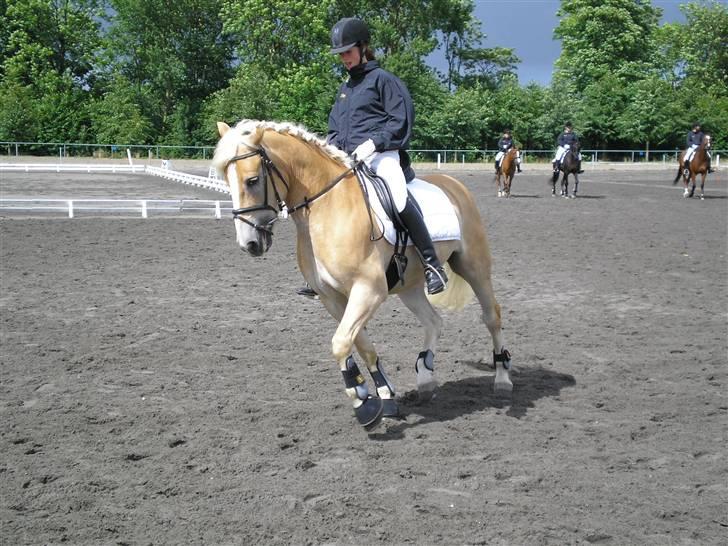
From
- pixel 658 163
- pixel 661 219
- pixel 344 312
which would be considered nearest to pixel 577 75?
pixel 658 163

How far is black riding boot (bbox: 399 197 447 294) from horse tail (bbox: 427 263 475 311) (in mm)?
1240

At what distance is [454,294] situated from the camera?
288 inches

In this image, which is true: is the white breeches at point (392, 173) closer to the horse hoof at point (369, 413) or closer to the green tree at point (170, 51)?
the horse hoof at point (369, 413)

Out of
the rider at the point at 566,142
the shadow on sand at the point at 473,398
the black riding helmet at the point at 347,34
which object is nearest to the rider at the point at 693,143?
the rider at the point at 566,142

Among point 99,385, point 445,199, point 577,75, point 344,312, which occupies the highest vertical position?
point 577,75

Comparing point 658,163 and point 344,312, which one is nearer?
point 344,312

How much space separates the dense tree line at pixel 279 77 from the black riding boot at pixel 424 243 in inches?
1951

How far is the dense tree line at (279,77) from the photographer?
56.4 meters

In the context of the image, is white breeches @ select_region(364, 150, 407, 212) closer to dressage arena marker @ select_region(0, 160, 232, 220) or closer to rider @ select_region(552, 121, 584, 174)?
dressage arena marker @ select_region(0, 160, 232, 220)

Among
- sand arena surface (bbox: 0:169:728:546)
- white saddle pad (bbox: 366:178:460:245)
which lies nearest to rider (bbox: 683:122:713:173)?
sand arena surface (bbox: 0:169:728:546)

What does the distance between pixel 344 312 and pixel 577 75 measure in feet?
228

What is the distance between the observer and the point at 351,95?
19.7 ft

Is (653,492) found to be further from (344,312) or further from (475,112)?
(475,112)

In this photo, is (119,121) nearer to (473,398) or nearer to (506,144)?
(506,144)
